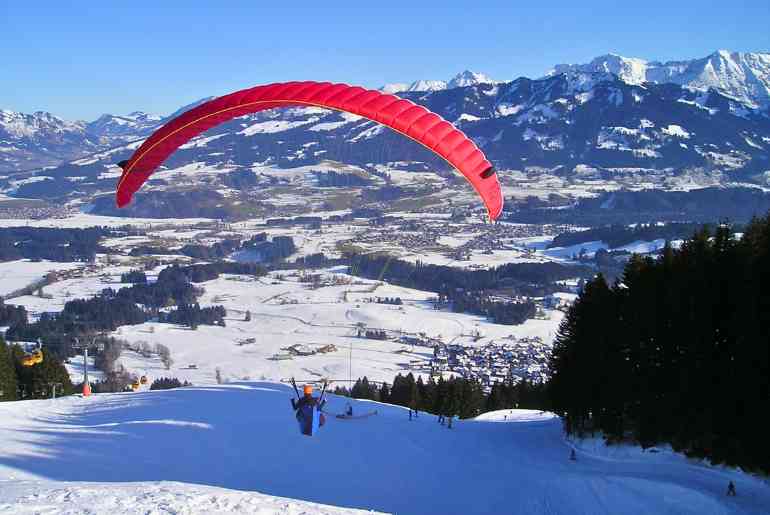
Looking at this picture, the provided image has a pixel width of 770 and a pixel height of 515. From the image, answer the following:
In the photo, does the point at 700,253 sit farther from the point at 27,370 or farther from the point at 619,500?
the point at 27,370

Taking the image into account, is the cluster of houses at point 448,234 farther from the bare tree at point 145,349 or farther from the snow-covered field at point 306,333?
the bare tree at point 145,349

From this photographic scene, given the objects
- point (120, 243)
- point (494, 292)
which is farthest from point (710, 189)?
point (120, 243)

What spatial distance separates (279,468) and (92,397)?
569 inches

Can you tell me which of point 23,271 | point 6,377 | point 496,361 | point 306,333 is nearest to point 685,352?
point 6,377

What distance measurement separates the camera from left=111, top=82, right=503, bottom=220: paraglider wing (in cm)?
1303

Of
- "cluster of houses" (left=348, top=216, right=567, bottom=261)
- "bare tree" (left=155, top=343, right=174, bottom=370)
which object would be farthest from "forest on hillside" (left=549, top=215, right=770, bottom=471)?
"cluster of houses" (left=348, top=216, right=567, bottom=261)

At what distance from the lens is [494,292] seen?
9006 centimetres

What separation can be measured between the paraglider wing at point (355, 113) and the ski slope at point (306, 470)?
280 inches

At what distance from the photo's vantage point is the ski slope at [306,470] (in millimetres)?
11031

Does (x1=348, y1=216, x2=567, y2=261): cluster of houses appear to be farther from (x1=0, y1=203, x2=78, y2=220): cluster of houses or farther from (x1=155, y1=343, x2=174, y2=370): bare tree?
(x1=0, y1=203, x2=78, y2=220): cluster of houses

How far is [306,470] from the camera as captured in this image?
54.7 feet

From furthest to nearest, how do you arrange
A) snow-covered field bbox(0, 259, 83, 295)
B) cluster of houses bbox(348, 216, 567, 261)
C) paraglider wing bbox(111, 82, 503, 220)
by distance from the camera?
cluster of houses bbox(348, 216, 567, 261) → snow-covered field bbox(0, 259, 83, 295) → paraglider wing bbox(111, 82, 503, 220)

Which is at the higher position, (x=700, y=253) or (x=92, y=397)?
(x=700, y=253)

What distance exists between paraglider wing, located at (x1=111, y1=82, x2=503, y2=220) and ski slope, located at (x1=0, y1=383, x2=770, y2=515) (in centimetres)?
Result: 712
